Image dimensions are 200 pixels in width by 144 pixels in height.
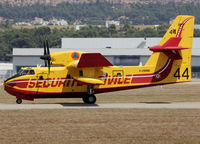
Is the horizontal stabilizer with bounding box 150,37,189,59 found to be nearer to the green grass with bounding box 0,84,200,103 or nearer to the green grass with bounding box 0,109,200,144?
the green grass with bounding box 0,84,200,103

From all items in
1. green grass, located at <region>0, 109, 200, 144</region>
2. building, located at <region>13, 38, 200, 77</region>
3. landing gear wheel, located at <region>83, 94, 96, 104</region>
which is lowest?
building, located at <region>13, 38, 200, 77</region>

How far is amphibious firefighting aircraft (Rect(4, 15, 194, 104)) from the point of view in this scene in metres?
37.6

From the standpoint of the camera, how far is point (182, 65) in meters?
39.3

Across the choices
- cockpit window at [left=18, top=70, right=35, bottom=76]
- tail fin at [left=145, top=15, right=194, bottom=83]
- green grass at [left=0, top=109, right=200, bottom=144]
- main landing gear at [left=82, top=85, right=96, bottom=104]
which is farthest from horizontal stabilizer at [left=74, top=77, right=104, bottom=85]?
tail fin at [left=145, top=15, right=194, bottom=83]

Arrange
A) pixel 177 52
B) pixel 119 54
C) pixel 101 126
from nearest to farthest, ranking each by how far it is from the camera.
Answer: pixel 101 126
pixel 177 52
pixel 119 54

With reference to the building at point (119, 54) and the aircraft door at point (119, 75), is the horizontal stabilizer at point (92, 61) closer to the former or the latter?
the aircraft door at point (119, 75)

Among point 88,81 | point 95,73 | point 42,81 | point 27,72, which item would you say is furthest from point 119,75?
point 27,72

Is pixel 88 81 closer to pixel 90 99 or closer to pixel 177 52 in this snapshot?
pixel 90 99

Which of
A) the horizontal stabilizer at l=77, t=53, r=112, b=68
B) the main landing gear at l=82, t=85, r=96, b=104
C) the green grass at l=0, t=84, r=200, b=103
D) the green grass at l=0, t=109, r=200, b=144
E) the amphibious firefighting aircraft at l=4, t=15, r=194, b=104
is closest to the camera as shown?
the green grass at l=0, t=109, r=200, b=144

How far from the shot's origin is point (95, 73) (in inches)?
1499

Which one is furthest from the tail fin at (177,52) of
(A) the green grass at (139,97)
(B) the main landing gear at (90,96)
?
(B) the main landing gear at (90,96)

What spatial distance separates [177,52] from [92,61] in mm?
6919

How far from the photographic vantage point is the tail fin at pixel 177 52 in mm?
38812

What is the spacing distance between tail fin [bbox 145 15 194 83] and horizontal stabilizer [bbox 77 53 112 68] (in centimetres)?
437
